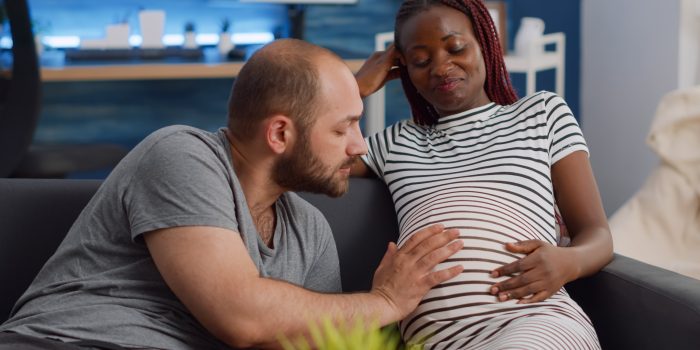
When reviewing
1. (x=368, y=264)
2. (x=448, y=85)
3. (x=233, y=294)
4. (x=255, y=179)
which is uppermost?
(x=448, y=85)

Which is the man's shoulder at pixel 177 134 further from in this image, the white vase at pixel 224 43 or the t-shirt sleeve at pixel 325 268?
the white vase at pixel 224 43

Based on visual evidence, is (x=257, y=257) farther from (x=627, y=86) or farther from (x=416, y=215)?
(x=627, y=86)

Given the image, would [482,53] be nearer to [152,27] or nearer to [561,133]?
[561,133]

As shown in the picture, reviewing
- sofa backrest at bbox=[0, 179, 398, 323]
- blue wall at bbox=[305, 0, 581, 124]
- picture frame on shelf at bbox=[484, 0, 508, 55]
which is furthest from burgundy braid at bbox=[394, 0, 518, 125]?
blue wall at bbox=[305, 0, 581, 124]

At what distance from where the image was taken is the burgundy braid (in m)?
1.85

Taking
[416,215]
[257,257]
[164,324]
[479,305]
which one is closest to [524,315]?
[479,305]


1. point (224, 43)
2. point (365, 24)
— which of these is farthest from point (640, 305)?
point (365, 24)

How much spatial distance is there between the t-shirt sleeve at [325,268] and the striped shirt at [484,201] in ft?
0.43

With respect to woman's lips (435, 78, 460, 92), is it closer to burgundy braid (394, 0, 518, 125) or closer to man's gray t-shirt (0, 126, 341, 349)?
burgundy braid (394, 0, 518, 125)

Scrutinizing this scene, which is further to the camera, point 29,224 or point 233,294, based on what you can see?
point 29,224

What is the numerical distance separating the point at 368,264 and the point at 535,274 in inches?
15.6

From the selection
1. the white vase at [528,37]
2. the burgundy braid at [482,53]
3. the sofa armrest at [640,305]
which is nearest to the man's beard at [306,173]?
the burgundy braid at [482,53]

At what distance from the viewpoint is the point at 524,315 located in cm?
154

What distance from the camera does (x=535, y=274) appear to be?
158 cm
